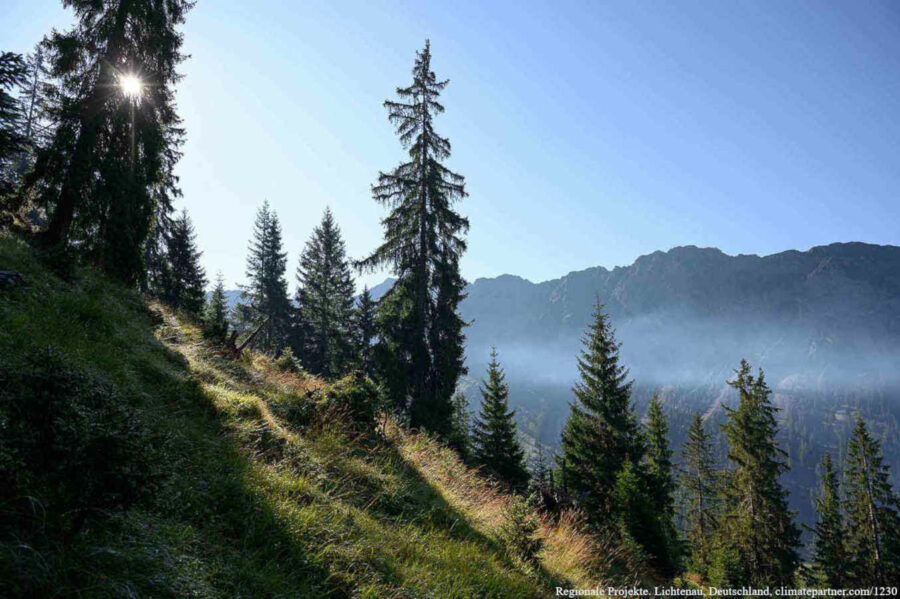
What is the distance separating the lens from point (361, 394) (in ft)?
26.8

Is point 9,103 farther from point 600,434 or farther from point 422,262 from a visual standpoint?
point 600,434

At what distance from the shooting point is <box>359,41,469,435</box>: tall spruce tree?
1875 cm

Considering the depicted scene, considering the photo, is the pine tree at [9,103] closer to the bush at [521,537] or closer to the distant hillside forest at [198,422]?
the distant hillside forest at [198,422]

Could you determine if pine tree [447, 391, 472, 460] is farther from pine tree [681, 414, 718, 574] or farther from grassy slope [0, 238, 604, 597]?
pine tree [681, 414, 718, 574]

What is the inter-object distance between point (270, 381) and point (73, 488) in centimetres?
691

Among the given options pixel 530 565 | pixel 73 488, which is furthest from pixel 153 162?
pixel 530 565

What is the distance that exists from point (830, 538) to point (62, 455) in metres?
51.8

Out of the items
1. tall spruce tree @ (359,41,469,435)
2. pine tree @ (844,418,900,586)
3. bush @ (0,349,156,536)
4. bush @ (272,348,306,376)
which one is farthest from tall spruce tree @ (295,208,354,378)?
pine tree @ (844,418,900,586)

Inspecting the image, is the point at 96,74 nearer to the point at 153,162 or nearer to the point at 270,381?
the point at 153,162

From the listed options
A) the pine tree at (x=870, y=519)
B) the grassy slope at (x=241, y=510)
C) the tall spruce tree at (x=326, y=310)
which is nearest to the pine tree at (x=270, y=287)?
the tall spruce tree at (x=326, y=310)

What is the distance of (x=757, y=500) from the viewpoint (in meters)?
25.8

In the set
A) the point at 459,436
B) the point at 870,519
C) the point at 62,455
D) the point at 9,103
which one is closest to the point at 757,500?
the point at 870,519

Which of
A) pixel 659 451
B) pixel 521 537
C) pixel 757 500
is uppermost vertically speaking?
pixel 521 537

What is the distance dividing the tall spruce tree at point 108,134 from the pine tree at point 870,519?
46.9 metres
